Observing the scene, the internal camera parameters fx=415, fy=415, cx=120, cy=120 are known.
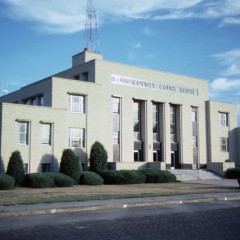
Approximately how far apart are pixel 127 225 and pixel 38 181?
18904mm

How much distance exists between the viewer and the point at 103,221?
1406 cm

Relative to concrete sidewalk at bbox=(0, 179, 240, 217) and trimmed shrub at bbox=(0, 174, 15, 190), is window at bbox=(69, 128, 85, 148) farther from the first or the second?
concrete sidewalk at bbox=(0, 179, 240, 217)

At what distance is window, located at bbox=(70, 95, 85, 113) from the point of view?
133 feet

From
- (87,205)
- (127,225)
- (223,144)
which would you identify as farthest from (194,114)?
(127,225)

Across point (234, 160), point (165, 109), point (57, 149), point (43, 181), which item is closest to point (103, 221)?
point (43, 181)

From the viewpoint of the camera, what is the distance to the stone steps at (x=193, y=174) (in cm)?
4384

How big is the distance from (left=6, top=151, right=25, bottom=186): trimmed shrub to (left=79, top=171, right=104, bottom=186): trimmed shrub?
5.20 meters

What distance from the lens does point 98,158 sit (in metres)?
39.3

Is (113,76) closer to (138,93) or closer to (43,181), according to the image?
(138,93)

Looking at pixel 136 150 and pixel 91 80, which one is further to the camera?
pixel 136 150

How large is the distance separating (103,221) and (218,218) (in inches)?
161

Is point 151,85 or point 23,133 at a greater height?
point 151,85

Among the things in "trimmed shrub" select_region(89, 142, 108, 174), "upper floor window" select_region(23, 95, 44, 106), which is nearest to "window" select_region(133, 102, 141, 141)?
"trimmed shrub" select_region(89, 142, 108, 174)

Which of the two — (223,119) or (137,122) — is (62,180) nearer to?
(137,122)
